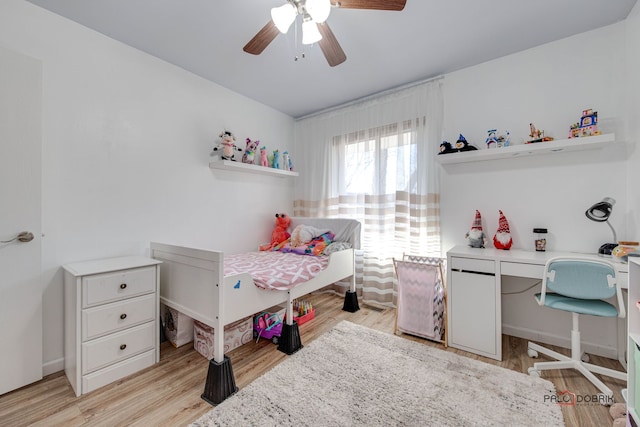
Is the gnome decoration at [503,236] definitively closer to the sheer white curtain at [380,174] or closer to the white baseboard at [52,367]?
the sheer white curtain at [380,174]

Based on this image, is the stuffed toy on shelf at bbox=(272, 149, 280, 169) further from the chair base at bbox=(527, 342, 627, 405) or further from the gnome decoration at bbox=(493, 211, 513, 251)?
the chair base at bbox=(527, 342, 627, 405)

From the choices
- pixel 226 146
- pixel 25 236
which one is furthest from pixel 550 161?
pixel 25 236

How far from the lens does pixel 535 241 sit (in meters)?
2.27

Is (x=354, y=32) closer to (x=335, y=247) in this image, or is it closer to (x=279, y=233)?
(x=335, y=247)

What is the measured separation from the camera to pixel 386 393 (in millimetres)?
1614

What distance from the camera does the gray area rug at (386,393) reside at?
4.63 feet

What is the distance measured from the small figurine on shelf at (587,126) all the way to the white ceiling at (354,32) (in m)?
0.70

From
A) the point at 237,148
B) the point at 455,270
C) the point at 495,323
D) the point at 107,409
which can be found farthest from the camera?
the point at 237,148

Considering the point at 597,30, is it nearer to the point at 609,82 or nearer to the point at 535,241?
the point at 609,82

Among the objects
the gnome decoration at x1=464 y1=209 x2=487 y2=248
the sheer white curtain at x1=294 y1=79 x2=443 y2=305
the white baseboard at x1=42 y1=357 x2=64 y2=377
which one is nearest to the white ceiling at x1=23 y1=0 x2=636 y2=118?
the sheer white curtain at x1=294 y1=79 x2=443 y2=305

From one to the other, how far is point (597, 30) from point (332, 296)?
11.4 ft

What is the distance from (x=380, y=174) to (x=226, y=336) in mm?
2274

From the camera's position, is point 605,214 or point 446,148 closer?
point 605,214

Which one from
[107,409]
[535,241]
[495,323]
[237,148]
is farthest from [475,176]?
[107,409]
